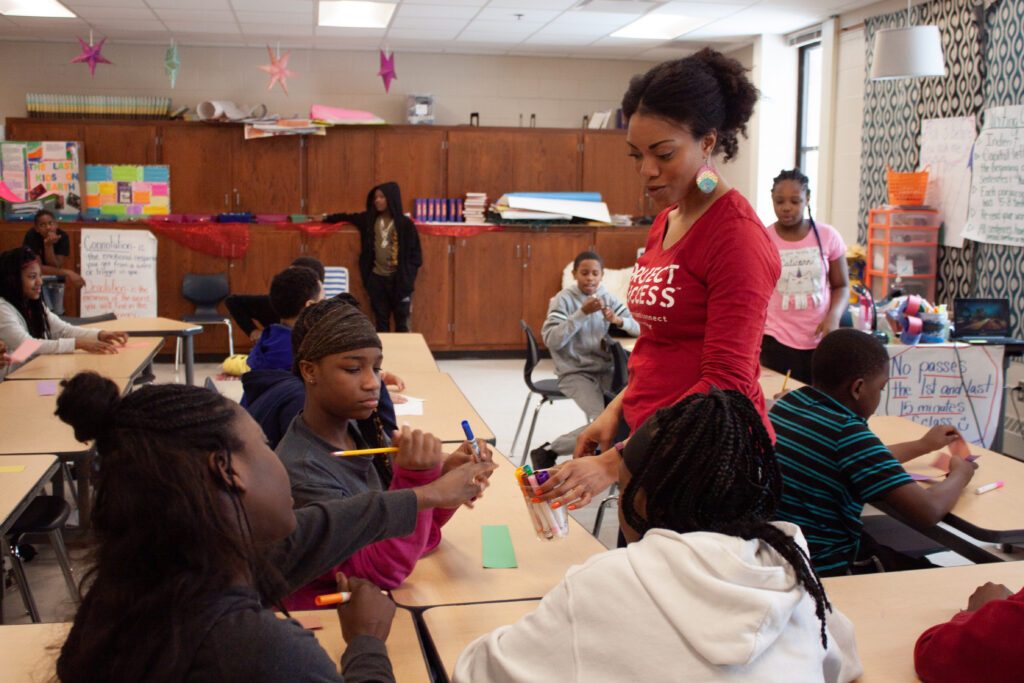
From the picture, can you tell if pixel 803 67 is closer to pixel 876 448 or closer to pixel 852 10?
pixel 852 10

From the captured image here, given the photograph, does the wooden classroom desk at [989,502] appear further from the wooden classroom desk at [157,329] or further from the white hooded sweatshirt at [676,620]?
the wooden classroom desk at [157,329]

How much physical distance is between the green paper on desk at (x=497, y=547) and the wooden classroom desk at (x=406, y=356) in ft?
5.92

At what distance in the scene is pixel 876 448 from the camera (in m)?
1.95

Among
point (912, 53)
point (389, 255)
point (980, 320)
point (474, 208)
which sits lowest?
point (980, 320)

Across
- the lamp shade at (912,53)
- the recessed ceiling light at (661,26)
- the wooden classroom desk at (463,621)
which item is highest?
the recessed ceiling light at (661,26)

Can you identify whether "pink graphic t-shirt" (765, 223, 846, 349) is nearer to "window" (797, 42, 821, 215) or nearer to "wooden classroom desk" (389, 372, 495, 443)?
"wooden classroom desk" (389, 372, 495, 443)

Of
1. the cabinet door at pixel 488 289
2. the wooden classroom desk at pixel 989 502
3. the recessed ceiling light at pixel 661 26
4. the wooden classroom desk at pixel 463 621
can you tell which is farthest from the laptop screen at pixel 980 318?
the cabinet door at pixel 488 289

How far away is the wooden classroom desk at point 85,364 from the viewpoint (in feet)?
12.0

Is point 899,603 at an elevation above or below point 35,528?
above

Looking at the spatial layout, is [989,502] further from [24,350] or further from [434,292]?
[434,292]

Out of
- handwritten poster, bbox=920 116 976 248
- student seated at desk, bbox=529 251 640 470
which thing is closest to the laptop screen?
handwritten poster, bbox=920 116 976 248

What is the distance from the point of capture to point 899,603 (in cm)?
158

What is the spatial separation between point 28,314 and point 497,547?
3205mm

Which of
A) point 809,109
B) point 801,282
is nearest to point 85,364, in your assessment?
point 801,282
